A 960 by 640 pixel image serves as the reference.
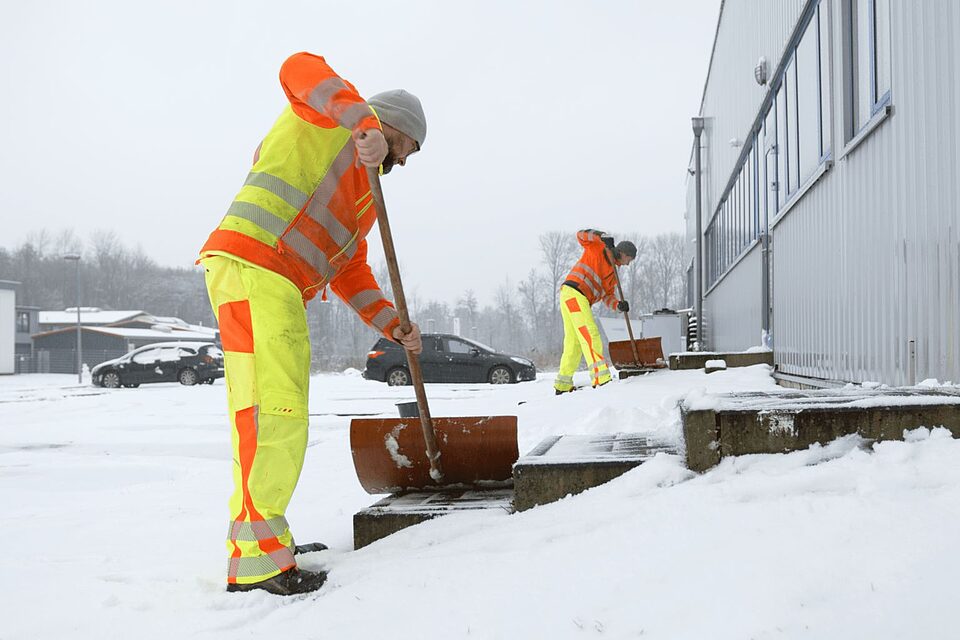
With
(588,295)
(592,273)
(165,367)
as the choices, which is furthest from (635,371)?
(165,367)

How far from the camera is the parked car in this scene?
21.2 m

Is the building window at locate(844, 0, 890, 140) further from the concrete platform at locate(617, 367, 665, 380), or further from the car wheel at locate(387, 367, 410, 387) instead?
the car wheel at locate(387, 367, 410, 387)

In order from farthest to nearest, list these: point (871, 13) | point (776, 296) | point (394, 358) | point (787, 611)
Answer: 1. point (394, 358)
2. point (776, 296)
3. point (871, 13)
4. point (787, 611)

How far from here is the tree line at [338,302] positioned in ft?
199

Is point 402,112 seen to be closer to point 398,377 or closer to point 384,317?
point 384,317

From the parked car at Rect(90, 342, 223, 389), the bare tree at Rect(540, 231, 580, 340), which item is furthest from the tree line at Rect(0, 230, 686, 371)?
the parked car at Rect(90, 342, 223, 389)

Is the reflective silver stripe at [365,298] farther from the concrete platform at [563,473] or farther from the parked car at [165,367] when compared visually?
the parked car at [165,367]

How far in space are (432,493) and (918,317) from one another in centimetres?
239

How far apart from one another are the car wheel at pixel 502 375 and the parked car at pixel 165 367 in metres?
8.17

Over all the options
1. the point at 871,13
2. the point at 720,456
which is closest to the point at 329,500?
the point at 720,456

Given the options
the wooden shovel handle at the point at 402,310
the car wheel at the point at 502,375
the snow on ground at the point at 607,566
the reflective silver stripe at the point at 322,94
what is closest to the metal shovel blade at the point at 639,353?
the snow on ground at the point at 607,566

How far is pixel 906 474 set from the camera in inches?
71.1

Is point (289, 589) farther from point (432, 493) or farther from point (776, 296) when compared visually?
point (776, 296)

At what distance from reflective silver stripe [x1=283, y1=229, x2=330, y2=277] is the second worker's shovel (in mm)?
455
